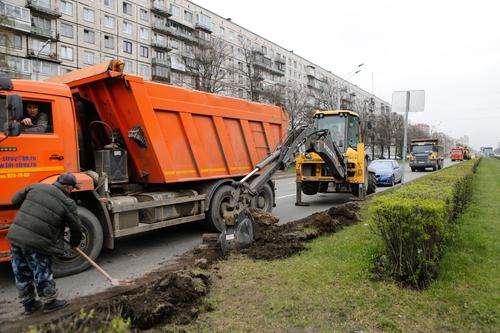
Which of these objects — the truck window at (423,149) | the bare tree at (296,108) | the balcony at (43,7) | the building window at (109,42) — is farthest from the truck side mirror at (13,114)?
the building window at (109,42)

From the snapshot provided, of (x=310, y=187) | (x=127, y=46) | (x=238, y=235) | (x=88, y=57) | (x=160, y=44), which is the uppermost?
(x=160, y=44)

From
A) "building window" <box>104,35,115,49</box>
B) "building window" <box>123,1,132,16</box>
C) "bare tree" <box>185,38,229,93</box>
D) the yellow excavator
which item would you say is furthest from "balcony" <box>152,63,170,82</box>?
the yellow excavator

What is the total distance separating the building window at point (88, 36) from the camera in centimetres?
4253

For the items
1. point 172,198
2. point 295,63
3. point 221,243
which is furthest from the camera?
point 295,63

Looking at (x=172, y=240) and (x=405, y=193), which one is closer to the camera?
(x=405, y=193)

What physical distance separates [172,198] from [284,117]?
457cm

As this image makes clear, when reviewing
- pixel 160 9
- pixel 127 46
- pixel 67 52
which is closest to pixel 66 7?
pixel 67 52

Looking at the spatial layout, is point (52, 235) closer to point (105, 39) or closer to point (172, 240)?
point (172, 240)

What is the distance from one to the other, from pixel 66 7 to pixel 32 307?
1780 inches

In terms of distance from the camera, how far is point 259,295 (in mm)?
4121

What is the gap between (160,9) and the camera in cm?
5031

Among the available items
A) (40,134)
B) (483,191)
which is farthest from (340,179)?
(40,134)

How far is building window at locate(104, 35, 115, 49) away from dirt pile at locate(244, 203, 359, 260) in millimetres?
44021

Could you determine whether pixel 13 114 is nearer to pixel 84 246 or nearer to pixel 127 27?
pixel 84 246
